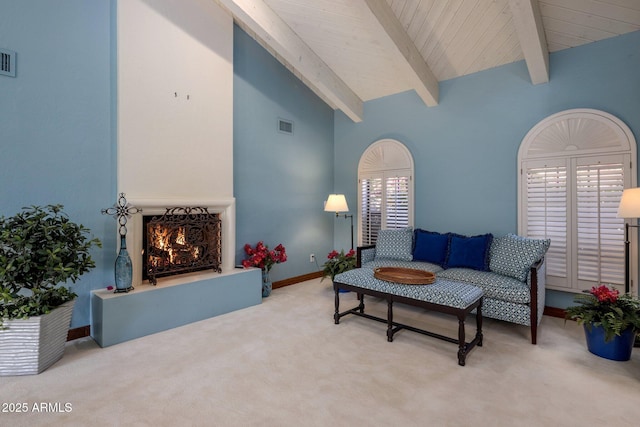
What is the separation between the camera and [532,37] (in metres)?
3.26

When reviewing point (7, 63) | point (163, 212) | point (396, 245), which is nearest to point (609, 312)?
point (396, 245)

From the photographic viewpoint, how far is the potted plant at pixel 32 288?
2381 millimetres

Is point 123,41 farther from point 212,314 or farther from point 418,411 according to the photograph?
point 418,411

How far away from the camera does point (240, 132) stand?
4492 millimetres

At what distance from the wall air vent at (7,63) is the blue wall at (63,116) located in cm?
3

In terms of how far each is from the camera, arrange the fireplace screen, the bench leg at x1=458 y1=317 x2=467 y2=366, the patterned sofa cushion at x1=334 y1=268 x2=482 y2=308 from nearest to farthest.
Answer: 1. the bench leg at x1=458 y1=317 x2=467 y2=366
2. the patterned sofa cushion at x1=334 y1=268 x2=482 y2=308
3. the fireplace screen

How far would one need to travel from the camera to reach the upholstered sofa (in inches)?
121

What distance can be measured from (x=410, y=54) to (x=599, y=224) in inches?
114

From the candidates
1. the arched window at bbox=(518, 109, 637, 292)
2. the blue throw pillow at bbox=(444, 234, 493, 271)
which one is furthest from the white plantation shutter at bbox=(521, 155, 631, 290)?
the blue throw pillow at bbox=(444, 234, 493, 271)

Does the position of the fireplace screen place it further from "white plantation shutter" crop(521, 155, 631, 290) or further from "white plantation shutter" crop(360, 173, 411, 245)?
"white plantation shutter" crop(521, 155, 631, 290)

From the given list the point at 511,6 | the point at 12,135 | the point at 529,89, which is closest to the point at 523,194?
the point at 529,89

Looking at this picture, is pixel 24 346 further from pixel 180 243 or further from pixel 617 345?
→ pixel 617 345

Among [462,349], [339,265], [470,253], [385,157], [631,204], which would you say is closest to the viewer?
[462,349]

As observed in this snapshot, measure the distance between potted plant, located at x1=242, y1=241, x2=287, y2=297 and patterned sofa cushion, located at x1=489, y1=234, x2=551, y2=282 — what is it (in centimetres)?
275
